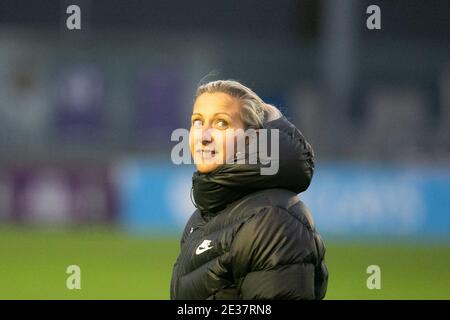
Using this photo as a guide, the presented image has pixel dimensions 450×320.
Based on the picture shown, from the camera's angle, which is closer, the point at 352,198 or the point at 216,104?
the point at 216,104

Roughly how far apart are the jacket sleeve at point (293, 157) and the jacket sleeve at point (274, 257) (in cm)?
14

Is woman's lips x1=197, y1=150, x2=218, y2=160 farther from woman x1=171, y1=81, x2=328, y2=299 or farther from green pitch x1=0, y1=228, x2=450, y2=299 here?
green pitch x1=0, y1=228, x2=450, y2=299

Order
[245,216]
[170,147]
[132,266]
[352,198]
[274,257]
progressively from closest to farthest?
1. [274,257]
2. [245,216]
3. [132,266]
4. [352,198]
5. [170,147]

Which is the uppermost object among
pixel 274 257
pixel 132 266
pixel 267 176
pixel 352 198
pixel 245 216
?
pixel 267 176

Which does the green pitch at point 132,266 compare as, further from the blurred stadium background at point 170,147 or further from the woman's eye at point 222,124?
the woman's eye at point 222,124

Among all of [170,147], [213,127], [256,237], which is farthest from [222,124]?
[170,147]

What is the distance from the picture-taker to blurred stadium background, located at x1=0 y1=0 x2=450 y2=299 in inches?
511

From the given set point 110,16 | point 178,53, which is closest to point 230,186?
point 178,53

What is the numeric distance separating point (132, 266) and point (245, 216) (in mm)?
9519

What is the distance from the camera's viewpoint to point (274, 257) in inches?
122

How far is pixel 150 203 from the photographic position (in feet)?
49.9

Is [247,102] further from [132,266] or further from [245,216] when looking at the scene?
[132,266]

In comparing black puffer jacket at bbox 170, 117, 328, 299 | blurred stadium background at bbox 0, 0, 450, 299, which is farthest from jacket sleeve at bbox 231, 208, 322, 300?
blurred stadium background at bbox 0, 0, 450, 299
